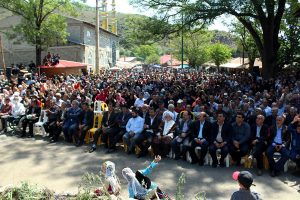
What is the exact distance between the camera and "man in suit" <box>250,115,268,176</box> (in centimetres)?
794

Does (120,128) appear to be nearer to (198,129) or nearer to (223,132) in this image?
(198,129)

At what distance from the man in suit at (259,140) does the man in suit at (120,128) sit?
3.59 m

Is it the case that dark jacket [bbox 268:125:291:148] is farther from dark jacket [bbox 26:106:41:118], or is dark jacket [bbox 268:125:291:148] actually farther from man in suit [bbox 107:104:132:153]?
dark jacket [bbox 26:106:41:118]

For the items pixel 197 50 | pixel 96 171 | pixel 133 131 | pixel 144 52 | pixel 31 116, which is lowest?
pixel 96 171

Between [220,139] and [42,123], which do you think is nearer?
[220,139]

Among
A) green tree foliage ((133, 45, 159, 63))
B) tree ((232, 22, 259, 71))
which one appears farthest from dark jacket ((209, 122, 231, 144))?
green tree foliage ((133, 45, 159, 63))

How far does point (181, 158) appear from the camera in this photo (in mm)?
8984

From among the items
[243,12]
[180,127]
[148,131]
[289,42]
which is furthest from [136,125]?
[289,42]

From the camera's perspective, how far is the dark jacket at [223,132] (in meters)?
8.52

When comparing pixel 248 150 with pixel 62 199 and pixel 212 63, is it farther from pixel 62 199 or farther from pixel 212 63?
pixel 212 63

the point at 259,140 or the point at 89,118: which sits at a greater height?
the point at 89,118

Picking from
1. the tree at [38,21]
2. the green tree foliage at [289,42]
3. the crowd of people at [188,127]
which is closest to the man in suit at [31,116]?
the crowd of people at [188,127]

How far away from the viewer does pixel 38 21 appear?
2616 cm

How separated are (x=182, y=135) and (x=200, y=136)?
486 mm
